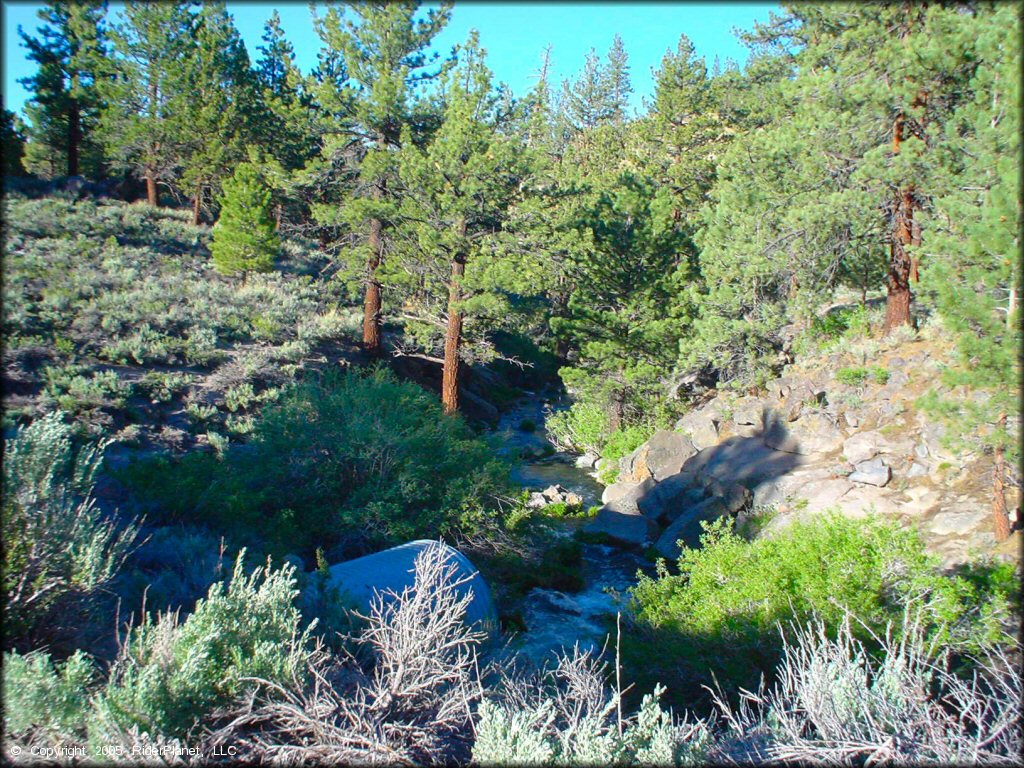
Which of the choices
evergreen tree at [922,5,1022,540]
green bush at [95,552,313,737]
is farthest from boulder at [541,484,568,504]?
green bush at [95,552,313,737]

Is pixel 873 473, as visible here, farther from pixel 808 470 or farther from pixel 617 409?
pixel 617 409

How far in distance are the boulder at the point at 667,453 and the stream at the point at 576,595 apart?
179 cm

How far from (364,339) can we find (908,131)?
595 inches

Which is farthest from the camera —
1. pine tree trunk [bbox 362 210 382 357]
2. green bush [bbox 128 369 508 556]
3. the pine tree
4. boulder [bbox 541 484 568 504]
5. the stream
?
the pine tree

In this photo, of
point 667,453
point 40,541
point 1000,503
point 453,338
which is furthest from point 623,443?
point 40,541

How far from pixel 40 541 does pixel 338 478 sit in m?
6.60

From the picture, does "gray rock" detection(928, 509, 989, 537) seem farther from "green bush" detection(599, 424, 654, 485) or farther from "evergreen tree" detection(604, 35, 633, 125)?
"evergreen tree" detection(604, 35, 633, 125)

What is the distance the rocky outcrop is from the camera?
10891mm

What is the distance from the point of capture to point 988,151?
1018 cm

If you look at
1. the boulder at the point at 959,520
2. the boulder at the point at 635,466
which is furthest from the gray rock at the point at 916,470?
the boulder at the point at 635,466

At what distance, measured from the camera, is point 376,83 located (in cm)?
1797

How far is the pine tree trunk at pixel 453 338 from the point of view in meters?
17.4

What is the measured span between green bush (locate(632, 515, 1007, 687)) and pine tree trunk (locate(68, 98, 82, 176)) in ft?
109

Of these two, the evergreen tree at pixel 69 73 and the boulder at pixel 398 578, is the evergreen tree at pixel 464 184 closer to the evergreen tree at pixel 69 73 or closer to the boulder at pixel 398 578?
the boulder at pixel 398 578
